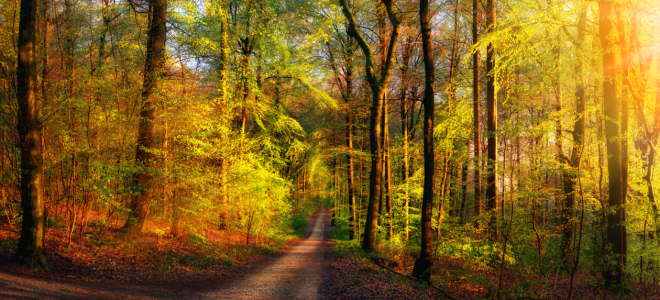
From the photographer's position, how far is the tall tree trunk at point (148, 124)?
947 centimetres

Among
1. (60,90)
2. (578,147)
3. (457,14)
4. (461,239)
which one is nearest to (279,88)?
(457,14)

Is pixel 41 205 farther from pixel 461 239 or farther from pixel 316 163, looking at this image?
pixel 316 163

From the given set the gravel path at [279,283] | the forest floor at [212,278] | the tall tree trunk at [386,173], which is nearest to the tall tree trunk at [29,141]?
the forest floor at [212,278]

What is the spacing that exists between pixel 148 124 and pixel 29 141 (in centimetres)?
346

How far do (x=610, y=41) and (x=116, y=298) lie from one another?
41.7 ft

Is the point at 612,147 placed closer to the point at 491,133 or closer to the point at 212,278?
the point at 491,133

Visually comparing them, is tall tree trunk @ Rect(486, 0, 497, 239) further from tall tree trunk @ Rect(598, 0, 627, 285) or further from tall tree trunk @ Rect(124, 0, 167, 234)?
tall tree trunk @ Rect(124, 0, 167, 234)

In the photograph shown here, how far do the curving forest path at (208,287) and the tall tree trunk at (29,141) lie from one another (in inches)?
33.4

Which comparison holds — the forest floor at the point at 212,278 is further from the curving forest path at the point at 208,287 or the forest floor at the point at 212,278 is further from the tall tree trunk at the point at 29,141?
the tall tree trunk at the point at 29,141

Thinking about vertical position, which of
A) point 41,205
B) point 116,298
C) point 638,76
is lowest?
point 116,298

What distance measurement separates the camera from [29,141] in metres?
6.62

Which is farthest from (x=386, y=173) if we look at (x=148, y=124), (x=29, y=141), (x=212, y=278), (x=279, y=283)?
(x=29, y=141)

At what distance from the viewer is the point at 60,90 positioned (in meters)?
8.29

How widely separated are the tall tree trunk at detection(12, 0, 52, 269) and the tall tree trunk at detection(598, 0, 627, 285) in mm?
13172
